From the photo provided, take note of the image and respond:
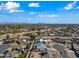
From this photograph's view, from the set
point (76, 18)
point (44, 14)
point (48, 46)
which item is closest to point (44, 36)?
point (48, 46)

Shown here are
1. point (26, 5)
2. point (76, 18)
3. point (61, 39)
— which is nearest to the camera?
point (26, 5)

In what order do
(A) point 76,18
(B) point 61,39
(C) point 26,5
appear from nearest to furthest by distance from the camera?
1. (C) point 26,5
2. (A) point 76,18
3. (B) point 61,39

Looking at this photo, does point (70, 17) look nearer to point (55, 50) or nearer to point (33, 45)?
point (55, 50)

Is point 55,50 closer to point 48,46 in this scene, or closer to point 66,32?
point 48,46

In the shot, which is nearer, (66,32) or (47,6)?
(47,6)

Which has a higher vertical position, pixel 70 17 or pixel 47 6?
pixel 47 6

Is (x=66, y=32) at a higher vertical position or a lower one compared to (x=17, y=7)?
lower

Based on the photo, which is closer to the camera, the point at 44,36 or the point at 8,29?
the point at 44,36

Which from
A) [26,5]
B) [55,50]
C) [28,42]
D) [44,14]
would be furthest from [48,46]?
[26,5]

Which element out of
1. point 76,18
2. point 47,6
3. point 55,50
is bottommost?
point 55,50
